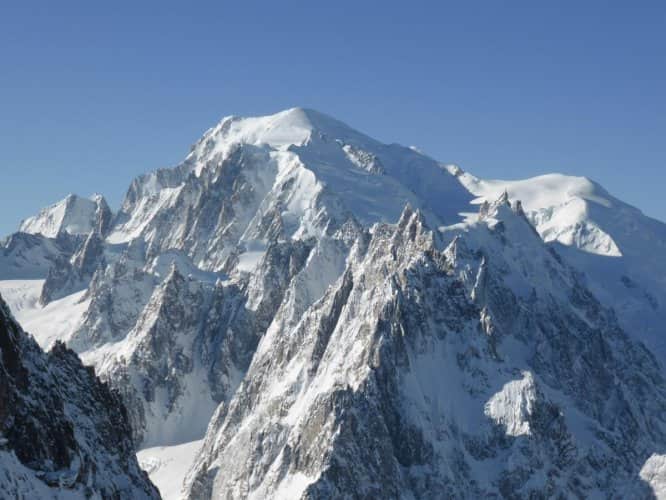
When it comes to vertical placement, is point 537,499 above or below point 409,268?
below

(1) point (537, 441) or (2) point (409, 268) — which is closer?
(1) point (537, 441)

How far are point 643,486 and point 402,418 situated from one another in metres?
40.2

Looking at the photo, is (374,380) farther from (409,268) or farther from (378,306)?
(409,268)

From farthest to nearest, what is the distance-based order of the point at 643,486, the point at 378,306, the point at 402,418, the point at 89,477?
the point at 378,306, the point at 402,418, the point at 643,486, the point at 89,477

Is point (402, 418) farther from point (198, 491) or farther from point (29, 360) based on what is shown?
point (29, 360)

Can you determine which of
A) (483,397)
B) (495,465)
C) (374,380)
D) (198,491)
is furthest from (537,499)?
(198,491)

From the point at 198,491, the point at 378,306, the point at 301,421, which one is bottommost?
the point at 198,491

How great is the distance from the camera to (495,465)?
177 m

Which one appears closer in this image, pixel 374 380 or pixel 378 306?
pixel 374 380

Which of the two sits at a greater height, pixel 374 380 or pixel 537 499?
pixel 374 380

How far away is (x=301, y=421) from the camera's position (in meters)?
173

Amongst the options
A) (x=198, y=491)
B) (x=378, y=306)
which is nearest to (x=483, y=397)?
(x=378, y=306)

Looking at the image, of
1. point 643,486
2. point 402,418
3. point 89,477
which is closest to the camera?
point 89,477

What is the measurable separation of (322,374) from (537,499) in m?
45.4
